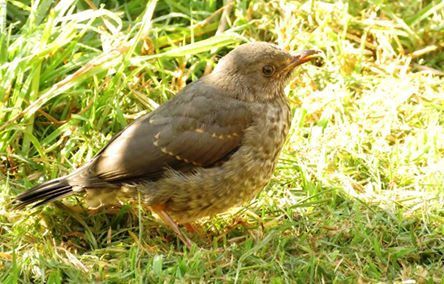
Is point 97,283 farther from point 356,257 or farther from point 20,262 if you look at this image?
point 356,257

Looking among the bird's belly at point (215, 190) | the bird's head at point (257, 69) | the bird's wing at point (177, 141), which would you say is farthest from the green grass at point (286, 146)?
the bird's head at point (257, 69)

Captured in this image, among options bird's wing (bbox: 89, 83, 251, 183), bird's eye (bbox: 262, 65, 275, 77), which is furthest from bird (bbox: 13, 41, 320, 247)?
bird's eye (bbox: 262, 65, 275, 77)

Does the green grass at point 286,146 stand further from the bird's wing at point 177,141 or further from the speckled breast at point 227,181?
the bird's wing at point 177,141

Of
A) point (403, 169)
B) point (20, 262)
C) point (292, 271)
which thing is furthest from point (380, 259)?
point (20, 262)

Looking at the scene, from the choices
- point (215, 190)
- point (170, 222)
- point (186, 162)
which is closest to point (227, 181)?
point (215, 190)

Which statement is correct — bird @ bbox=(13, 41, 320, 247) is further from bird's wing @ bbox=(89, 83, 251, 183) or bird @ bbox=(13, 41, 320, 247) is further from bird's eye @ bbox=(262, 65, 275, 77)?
bird's eye @ bbox=(262, 65, 275, 77)
